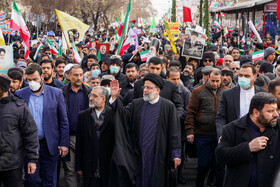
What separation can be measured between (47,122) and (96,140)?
76 cm

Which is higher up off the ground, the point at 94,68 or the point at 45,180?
the point at 94,68

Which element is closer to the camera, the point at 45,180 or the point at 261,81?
the point at 45,180

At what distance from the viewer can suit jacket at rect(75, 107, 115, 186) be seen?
5.94m

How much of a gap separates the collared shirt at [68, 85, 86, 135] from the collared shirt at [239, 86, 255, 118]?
242 centimetres

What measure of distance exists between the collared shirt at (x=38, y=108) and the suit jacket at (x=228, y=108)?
7.79 ft

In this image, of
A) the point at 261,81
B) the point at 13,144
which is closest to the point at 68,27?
the point at 261,81

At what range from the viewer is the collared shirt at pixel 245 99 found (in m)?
6.09

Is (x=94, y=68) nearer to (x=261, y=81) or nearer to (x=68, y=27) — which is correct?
(x=68, y=27)

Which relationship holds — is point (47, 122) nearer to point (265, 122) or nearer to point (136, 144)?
point (136, 144)

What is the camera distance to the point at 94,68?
9961mm

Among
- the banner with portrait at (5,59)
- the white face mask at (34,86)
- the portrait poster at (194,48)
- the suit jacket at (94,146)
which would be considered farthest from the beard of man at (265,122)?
the portrait poster at (194,48)

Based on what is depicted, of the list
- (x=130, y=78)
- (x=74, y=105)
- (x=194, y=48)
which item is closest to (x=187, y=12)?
(x=194, y=48)

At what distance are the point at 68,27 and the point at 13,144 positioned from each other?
6710 millimetres

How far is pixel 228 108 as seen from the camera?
20.2 feet
